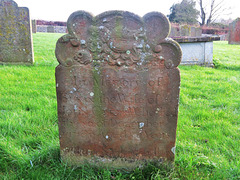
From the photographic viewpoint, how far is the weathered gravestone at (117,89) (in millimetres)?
1976

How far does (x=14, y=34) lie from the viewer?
6484 mm

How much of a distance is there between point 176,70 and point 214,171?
1.16 m

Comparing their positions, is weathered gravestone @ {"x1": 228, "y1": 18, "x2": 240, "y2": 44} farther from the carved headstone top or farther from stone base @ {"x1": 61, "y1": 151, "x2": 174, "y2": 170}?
stone base @ {"x1": 61, "y1": 151, "x2": 174, "y2": 170}

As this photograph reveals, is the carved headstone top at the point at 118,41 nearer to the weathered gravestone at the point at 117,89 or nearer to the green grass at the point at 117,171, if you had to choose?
the weathered gravestone at the point at 117,89

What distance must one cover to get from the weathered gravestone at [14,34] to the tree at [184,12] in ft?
112

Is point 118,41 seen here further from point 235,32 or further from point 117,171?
point 235,32

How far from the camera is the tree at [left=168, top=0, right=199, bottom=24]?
36469 mm

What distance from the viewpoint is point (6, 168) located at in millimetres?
2174

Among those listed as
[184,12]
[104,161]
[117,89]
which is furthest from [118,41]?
[184,12]

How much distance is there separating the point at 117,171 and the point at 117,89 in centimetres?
92

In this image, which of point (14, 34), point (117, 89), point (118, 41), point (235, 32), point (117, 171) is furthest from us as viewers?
point (235, 32)

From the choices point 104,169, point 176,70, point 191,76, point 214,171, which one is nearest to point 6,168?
point 104,169

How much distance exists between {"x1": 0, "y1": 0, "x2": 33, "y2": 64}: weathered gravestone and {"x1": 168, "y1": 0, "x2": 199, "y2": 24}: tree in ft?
112

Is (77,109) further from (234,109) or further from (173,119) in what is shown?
(234,109)
